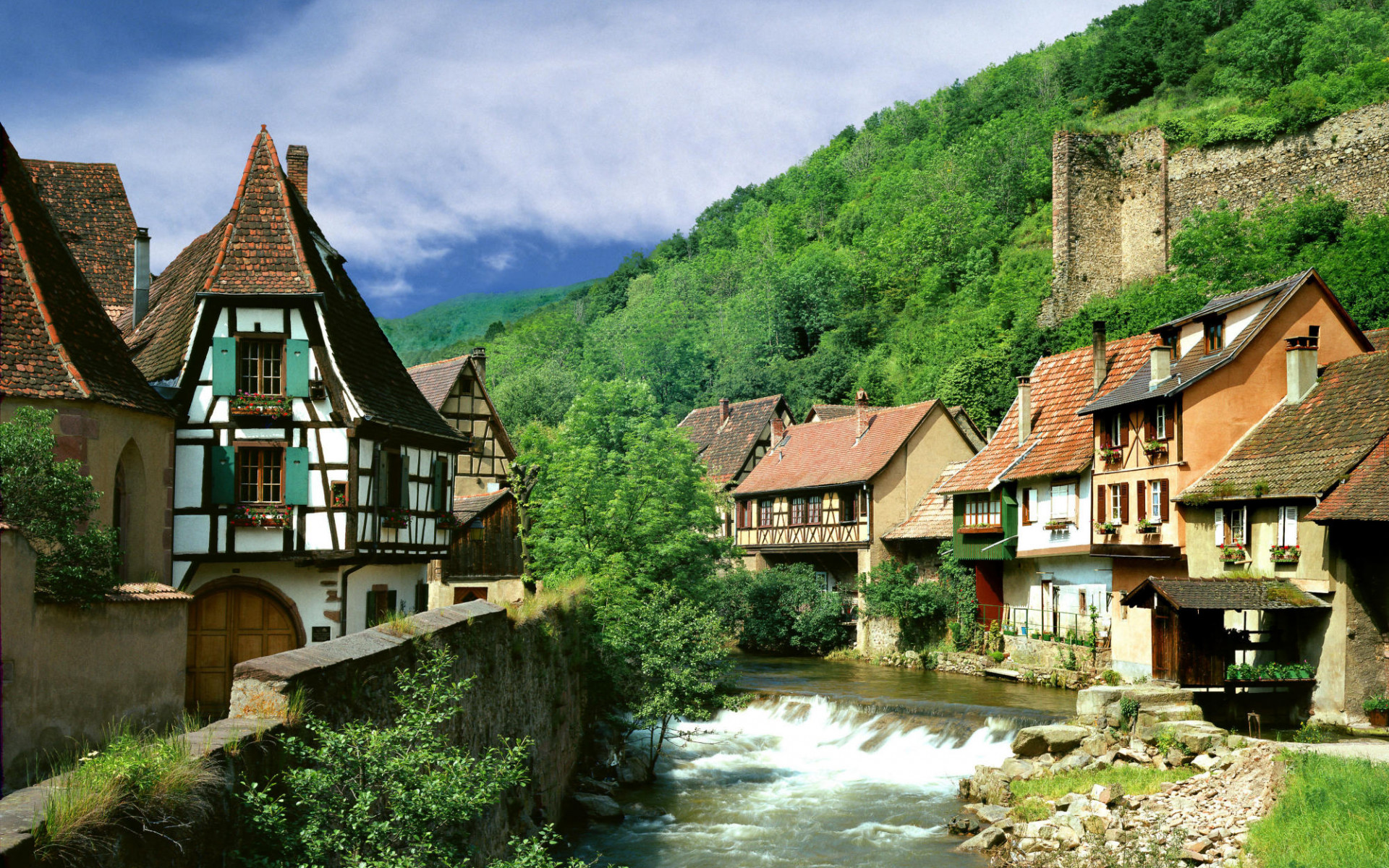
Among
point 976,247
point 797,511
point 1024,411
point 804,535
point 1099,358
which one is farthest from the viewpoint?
point 976,247

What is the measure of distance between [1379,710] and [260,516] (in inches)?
787

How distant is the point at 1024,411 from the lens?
35.0 metres

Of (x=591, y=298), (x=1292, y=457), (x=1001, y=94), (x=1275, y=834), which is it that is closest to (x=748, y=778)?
(x=1275, y=834)

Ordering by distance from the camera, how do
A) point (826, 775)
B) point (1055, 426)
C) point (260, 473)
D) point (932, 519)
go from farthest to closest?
point (932, 519) → point (1055, 426) → point (826, 775) → point (260, 473)

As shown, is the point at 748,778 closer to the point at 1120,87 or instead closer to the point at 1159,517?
the point at 1159,517

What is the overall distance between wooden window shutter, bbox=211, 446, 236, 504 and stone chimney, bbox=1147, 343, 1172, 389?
20776 mm

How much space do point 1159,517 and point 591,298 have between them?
286 ft

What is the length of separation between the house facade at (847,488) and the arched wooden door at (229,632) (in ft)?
74.5

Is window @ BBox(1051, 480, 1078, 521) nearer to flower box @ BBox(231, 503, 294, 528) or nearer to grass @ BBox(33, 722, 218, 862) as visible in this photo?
flower box @ BBox(231, 503, 294, 528)

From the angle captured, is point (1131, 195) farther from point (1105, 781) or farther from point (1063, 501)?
point (1105, 781)

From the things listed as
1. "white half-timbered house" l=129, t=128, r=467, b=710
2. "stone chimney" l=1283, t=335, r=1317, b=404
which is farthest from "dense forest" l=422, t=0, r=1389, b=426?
→ "white half-timbered house" l=129, t=128, r=467, b=710

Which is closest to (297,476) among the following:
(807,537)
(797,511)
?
(807,537)

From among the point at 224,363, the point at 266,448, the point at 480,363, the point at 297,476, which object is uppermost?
the point at 480,363

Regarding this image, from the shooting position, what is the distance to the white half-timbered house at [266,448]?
20719mm
